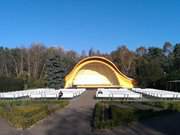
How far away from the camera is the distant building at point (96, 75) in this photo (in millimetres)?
49219

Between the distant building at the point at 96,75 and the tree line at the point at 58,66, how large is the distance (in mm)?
1965

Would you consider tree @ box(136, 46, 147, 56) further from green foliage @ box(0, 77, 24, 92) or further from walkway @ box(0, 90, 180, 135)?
walkway @ box(0, 90, 180, 135)

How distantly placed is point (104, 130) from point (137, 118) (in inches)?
88.3

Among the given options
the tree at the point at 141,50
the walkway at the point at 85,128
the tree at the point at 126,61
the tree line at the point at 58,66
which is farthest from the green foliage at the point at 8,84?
the tree at the point at 141,50

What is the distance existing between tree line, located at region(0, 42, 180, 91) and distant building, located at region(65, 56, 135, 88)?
197 cm

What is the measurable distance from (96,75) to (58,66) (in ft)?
36.8

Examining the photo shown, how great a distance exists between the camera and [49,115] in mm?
13297

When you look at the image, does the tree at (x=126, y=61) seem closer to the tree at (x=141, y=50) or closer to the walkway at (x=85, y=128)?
the tree at (x=141, y=50)

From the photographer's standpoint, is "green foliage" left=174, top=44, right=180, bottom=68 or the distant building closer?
the distant building

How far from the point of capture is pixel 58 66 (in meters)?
44.3

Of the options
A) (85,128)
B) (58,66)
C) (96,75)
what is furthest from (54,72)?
(85,128)

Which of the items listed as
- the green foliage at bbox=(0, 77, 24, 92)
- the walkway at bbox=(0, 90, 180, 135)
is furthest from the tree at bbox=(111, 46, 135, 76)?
the walkway at bbox=(0, 90, 180, 135)

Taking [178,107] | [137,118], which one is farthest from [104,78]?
[137,118]

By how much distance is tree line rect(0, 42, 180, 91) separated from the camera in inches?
1689
